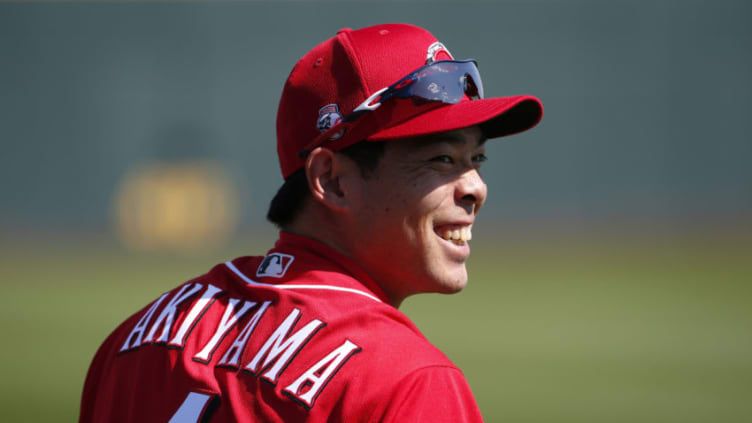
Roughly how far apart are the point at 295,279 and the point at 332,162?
0.99 ft

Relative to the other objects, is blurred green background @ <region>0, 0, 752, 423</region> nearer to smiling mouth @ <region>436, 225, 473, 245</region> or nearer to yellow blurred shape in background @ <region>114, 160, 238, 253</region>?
yellow blurred shape in background @ <region>114, 160, 238, 253</region>

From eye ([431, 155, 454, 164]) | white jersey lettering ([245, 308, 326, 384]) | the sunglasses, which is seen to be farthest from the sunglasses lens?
white jersey lettering ([245, 308, 326, 384])

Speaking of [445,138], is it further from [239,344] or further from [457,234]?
[239,344]

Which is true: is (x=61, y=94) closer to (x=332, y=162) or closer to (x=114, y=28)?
(x=114, y=28)

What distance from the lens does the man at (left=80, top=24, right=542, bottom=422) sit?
1.51m

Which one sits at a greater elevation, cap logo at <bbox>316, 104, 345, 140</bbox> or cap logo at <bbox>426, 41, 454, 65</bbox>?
cap logo at <bbox>426, 41, 454, 65</bbox>

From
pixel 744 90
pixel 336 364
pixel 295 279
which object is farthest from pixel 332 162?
pixel 744 90

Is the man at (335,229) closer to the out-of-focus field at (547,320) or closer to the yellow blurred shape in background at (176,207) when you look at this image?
the out-of-focus field at (547,320)

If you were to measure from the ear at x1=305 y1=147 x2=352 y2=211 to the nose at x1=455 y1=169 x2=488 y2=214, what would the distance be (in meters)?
0.25

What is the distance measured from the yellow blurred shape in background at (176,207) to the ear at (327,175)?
15740 mm

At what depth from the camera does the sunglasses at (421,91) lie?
1656 mm

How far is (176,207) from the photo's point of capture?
17.4 m

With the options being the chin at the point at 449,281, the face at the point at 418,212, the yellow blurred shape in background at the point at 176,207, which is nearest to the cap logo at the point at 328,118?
the face at the point at 418,212

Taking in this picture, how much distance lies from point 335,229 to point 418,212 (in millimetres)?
199
